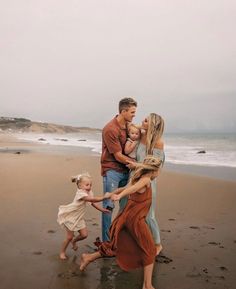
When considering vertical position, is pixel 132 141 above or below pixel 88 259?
above

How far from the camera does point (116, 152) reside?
14.1 ft

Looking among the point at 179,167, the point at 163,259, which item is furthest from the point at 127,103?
the point at 179,167

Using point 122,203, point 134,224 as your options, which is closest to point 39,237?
point 122,203

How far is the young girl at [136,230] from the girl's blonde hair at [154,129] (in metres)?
0.40

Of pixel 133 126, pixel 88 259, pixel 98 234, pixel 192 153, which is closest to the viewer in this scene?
pixel 88 259

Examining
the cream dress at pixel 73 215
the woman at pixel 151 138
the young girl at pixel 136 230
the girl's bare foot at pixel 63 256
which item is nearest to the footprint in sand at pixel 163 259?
the woman at pixel 151 138

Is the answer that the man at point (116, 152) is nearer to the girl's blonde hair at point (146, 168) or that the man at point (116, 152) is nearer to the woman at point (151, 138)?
the woman at point (151, 138)

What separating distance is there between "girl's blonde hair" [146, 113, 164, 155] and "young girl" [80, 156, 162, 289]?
0.40 meters

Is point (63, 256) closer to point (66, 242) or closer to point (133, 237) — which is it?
point (66, 242)

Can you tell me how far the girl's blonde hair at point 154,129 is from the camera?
156 inches

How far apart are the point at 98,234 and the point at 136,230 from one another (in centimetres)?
193

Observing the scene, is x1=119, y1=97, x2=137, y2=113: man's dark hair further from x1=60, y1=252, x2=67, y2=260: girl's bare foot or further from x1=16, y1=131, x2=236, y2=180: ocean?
x1=16, y1=131, x2=236, y2=180: ocean

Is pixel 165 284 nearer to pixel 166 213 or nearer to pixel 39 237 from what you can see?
pixel 39 237

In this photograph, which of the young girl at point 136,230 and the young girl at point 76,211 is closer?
the young girl at point 136,230
